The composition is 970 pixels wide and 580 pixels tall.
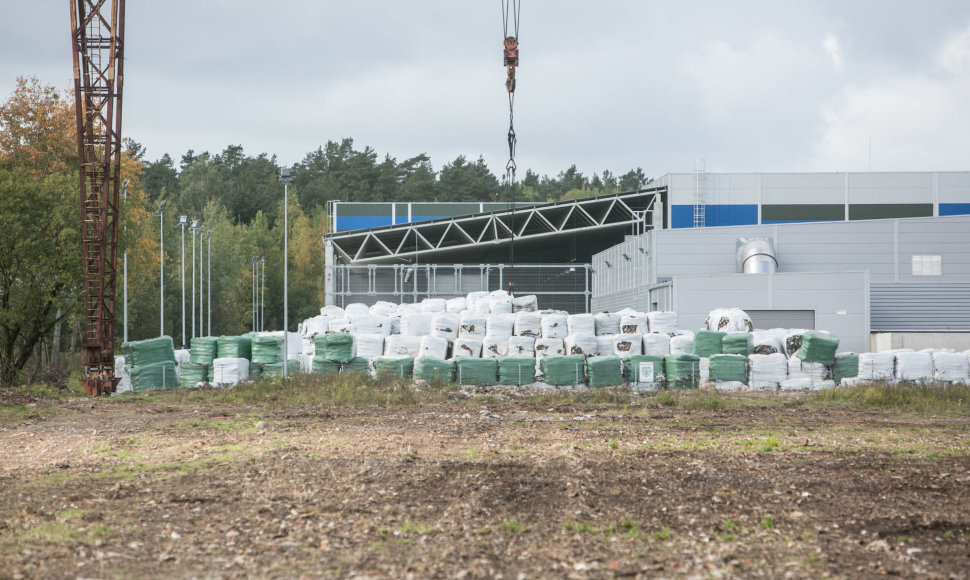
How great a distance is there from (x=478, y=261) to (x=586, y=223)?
6.77m

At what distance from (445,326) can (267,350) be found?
503cm

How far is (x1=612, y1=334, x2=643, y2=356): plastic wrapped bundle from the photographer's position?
2753 cm

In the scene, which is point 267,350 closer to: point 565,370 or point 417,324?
point 417,324

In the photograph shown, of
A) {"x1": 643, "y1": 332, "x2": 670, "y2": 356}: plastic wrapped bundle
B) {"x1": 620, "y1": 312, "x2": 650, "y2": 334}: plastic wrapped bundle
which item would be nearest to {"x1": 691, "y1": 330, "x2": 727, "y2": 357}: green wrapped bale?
{"x1": 643, "y1": 332, "x2": 670, "y2": 356}: plastic wrapped bundle

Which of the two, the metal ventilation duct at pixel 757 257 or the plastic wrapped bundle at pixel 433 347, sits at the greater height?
the metal ventilation duct at pixel 757 257

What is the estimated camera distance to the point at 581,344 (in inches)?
1077

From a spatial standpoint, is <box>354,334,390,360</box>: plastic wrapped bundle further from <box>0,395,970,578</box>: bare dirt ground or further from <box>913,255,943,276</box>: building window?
<box>913,255,943,276</box>: building window

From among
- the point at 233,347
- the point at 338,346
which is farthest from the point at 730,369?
the point at 233,347

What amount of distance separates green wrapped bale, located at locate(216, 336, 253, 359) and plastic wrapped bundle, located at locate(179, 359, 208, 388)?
65cm

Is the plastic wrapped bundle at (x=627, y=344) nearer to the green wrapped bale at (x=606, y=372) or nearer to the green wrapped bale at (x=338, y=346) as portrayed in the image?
the green wrapped bale at (x=606, y=372)

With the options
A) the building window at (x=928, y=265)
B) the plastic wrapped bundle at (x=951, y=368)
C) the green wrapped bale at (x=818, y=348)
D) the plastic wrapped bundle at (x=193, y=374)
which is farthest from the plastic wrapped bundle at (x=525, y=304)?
the building window at (x=928, y=265)

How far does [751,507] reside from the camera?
30.4 feet

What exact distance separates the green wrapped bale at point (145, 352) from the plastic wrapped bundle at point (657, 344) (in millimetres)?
13329

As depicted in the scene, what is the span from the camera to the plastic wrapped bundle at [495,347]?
27.9m
